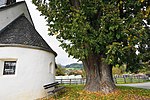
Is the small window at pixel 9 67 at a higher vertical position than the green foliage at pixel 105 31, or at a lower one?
lower

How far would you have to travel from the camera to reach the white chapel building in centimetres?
1138

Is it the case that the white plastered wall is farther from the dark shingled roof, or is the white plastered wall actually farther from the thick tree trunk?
the thick tree trunk

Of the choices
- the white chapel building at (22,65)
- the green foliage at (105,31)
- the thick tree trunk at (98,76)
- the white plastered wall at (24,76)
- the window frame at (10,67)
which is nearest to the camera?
the green foliage at (105,31)

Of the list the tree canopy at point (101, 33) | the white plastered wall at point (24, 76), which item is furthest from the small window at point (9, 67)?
the tree canopy at point (101, 33)

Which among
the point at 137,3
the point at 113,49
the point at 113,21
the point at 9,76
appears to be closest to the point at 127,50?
the point at 113,49

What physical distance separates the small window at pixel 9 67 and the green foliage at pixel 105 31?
397 centimetres

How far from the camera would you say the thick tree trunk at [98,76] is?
12070 mm

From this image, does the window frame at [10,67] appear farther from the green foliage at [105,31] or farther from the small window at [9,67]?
the green foliage at [105,31]

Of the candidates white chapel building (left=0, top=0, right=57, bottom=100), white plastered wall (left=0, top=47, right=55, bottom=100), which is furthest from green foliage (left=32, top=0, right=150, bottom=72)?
→ white plastered wall (left=0, top=47, right=55, bottom=100)

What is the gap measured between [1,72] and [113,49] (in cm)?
817

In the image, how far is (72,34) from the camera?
10.3 metres

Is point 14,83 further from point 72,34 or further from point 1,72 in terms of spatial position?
point 72,34

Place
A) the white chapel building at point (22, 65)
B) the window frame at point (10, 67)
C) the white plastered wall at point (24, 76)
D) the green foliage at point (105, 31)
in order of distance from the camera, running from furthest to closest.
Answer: the window frame at point (10, 67)
the white chapel building at point (22, 65)
the white plastered wall at point (24, 76)
the green foliage at point (105, 31)

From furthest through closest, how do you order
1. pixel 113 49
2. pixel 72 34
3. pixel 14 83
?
1. pixel 14 83
2. pixel 72 34
3. pixel 113 49
